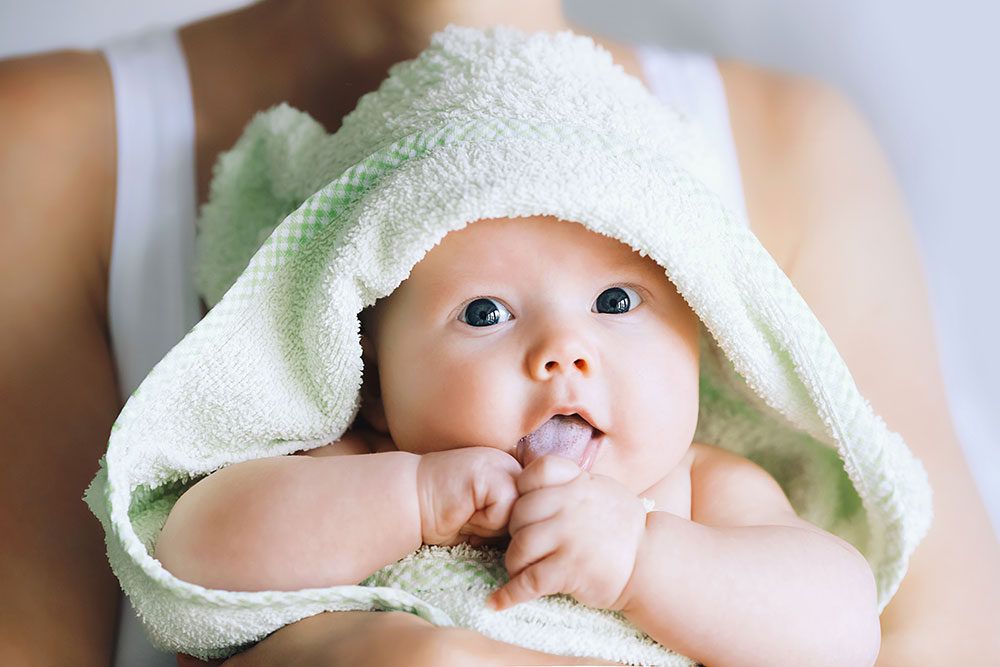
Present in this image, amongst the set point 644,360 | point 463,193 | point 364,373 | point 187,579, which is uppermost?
point 463,193

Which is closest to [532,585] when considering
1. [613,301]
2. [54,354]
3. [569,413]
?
[569,413]

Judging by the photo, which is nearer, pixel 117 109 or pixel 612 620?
pixel 612 620

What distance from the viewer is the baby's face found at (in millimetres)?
794

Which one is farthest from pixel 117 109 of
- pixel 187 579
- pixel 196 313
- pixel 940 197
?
pixel 940 197

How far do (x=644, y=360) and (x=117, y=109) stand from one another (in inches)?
30.3

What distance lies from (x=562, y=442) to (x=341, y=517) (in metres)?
0.19

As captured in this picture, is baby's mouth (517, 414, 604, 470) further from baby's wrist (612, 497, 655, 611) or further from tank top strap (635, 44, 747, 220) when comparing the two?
tank top strap (635, 44, 747, 220)

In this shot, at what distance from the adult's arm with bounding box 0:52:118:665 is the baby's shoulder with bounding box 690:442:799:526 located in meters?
0.61

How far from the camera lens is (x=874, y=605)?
0.84 metres

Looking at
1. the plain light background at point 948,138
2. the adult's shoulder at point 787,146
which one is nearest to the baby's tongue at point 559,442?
the adult's shoulder at point 787,146

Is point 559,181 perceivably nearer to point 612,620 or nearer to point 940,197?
point 612,620

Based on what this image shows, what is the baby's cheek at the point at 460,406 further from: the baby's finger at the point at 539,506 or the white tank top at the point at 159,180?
the white tank top at the point at 159,180

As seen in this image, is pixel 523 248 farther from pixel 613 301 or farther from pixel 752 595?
pixel 752 595

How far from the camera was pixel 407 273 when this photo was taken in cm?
83
